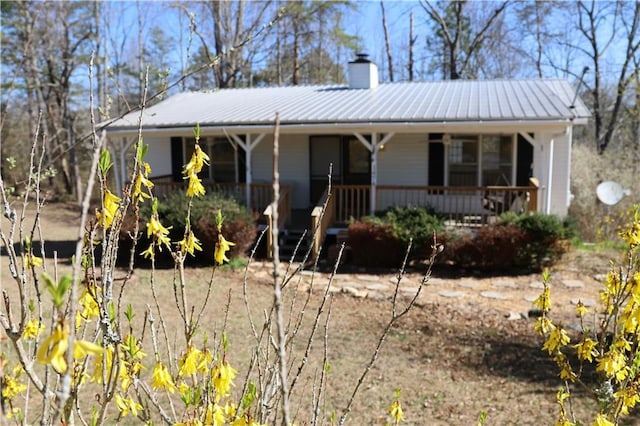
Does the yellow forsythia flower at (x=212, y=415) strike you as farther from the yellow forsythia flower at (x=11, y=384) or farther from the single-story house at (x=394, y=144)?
the single-story house at (x=394, y=144)

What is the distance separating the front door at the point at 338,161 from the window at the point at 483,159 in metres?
2.42

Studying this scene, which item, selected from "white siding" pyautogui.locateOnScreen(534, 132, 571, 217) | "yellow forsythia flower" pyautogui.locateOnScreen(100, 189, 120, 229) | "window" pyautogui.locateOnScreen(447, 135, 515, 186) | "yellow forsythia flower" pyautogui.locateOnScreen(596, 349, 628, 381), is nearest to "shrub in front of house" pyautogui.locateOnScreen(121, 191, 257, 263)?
"window" pyautogui.locateOnScreen(447, 135, 515, 186)

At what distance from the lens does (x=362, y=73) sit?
1781 centimetres

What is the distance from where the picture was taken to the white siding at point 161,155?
1695 cm

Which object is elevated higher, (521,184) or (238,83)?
(238,83)

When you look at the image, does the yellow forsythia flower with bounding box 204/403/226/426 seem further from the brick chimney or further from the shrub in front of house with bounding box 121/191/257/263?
the brick chimney

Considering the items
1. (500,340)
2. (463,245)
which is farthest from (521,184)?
(500,340)

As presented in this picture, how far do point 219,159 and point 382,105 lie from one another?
5.34 m

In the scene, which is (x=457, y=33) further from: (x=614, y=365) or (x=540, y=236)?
(x=614, y=365)

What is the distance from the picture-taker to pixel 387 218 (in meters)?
11.7

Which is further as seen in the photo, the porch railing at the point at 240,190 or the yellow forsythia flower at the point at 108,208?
the porch railing at the point at 240,190

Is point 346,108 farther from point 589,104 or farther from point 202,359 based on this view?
point 589,104

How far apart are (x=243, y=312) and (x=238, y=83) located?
26.0 m

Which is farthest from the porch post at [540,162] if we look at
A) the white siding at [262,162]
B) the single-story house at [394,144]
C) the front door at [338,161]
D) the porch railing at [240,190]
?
the white siding at [262,162]
